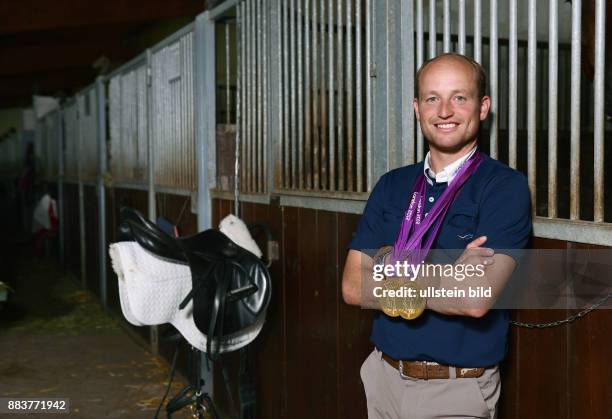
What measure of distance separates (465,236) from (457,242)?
3cm

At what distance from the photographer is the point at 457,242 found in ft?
5.33

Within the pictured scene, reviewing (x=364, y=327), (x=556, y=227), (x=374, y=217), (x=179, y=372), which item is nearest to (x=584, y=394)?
(x=556, y=227)

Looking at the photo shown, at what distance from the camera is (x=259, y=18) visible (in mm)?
3223

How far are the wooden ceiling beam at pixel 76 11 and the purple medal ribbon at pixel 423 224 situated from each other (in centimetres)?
787

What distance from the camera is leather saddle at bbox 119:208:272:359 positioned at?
2.75m

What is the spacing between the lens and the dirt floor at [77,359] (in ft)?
13.7

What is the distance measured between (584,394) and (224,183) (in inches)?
99.3

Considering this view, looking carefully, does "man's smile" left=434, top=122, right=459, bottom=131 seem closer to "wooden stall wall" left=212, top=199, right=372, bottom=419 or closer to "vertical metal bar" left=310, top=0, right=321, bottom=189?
"wooden stall wall" left=212, top=199, right=372, bottom=419

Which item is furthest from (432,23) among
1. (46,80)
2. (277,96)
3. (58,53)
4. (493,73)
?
(46,80)

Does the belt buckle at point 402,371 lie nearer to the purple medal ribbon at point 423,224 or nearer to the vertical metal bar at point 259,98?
the purple medal ribbon at point 423,224

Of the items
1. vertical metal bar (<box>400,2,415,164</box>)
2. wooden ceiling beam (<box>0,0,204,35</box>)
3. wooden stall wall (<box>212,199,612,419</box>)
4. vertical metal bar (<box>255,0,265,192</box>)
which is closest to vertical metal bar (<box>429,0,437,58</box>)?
vertical metal bar (<box>400,2,415,164</box>)

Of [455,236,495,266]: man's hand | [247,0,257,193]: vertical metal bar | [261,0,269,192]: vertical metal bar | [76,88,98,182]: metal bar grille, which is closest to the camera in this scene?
[455,236,495,266]: man's hand

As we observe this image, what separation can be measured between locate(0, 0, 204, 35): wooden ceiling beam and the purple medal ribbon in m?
7.87

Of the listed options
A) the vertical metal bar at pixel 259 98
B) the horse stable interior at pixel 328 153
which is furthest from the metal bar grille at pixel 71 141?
the vertical metal bar at pixel 259 98
